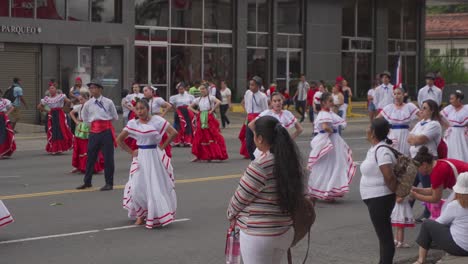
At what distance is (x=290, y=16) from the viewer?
143ft

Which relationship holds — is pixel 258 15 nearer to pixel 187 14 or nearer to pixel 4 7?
pixel 187 14

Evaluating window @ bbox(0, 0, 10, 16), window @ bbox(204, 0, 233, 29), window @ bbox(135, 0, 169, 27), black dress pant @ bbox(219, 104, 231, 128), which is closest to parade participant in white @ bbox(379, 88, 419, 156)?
black dress pant @ bbox(219, 104, 231, 128)

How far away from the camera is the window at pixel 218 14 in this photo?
39719mm

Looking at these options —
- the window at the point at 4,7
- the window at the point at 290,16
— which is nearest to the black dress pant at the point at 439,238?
the window at the point at 4,7

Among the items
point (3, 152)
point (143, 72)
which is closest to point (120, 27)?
point (143, 72)

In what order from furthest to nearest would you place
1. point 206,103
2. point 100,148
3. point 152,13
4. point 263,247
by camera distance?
point 152,13, point 206,103, point 100,148, point 263,247

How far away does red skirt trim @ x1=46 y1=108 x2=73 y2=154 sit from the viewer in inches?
855

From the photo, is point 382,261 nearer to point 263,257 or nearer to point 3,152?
point 263,257

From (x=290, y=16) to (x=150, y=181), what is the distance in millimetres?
33005

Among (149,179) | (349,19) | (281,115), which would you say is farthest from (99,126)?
(349,19)

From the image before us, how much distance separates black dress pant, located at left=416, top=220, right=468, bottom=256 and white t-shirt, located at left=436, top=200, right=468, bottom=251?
1.6 inches

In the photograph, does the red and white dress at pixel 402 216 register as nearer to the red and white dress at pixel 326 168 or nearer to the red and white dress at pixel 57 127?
the red and white dress at pixel 326 168

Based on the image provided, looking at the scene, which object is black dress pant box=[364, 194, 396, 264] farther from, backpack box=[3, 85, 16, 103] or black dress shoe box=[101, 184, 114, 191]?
backpack box=[3, 85, 16, 103]

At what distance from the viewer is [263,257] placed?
20.4 ft
